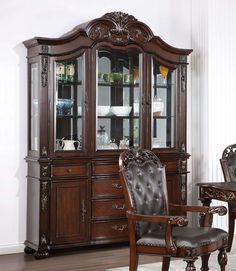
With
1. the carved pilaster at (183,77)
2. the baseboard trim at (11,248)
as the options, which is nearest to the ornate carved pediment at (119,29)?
the carved pilaster at (183,77)

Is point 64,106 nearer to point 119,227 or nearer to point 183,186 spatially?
point 119,227

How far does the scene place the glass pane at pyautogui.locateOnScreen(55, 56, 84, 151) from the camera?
5.28m

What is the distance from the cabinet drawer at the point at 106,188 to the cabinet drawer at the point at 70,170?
6.4 inches

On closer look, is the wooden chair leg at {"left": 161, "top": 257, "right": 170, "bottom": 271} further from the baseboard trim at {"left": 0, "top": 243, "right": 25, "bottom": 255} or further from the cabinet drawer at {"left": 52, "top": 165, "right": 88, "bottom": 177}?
the baseboard trim at {"left": 0, "top": 243, "right": 25, "bottom": 255}

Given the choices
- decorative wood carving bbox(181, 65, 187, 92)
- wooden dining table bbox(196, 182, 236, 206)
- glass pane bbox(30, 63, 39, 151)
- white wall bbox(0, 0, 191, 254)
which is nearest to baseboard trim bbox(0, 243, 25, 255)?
white wall bbox(0, 0, 191, 254)

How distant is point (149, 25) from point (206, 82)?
2.78 ft

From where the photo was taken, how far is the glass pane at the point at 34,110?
525 centimetres

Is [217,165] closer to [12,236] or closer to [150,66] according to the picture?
[150,66]

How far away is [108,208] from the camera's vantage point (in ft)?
17.9

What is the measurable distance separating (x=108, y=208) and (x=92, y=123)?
81 centimetres

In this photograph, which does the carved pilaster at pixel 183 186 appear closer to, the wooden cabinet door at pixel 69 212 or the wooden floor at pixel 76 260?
the wooden floor at pixel 76 260

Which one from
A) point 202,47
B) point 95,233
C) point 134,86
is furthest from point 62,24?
point 95,233

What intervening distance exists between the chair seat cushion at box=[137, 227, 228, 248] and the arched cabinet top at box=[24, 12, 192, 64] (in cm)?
210

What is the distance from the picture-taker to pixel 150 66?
224 inches
